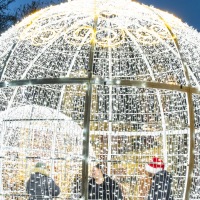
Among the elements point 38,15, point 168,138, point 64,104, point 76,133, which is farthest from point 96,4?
point 168,138

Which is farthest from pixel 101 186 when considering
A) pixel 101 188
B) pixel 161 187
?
pixel 161 187

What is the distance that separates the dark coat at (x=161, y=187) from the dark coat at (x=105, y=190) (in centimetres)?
32

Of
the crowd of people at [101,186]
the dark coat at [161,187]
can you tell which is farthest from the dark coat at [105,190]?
the dark coat at [161,187]

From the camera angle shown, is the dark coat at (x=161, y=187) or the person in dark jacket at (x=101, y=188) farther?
the person in dark jacket at (x=101, y=188)

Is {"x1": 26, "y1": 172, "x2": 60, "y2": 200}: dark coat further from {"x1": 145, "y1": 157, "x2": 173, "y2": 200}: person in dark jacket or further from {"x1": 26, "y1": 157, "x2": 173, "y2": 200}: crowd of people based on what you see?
{"x1": 145, "y1": 157, "x2": 173, "y2": 200}: person in dark jacket

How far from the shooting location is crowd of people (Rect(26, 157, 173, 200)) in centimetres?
348

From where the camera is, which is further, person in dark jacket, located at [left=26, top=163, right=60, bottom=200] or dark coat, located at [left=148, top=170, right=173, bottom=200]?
person in dark jacket, located at [left=26, top=163, right=60, bottom=200]

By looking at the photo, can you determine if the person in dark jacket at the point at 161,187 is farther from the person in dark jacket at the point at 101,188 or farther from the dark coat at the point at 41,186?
the dark coat at the point at 41,186

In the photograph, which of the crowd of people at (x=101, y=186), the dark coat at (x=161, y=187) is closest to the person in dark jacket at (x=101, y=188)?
the crowd of people at (x=101, y=186)

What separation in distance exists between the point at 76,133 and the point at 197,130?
130 cm

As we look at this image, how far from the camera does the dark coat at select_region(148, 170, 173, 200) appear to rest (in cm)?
345

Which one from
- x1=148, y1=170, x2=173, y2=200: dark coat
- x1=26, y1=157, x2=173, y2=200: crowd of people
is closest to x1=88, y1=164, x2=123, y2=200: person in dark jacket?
x1=26, y1=157, x2=173, y2=200: crowd of people

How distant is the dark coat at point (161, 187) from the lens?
345cm

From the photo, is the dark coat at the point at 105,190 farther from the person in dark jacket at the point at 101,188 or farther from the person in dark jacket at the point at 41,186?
the person in dark jacket at the point at 41,186
